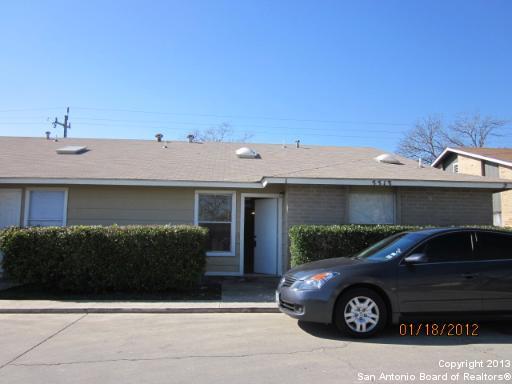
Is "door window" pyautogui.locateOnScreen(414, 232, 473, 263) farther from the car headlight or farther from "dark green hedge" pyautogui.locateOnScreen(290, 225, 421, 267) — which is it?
"dark green hedge" pyautogui.locateOnScreen(290, 225, 421, 267)

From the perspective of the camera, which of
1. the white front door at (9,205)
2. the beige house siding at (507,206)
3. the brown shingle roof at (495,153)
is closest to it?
the white front door at (9,205)

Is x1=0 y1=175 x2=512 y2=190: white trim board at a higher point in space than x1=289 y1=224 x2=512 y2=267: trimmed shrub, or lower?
higher

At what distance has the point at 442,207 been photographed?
11.9 meters

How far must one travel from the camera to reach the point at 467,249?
21.3 feet

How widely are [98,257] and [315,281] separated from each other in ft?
17.3

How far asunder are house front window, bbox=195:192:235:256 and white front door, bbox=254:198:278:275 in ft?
3.22

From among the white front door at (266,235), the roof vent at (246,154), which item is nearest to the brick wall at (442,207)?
the white front door at (266,235)

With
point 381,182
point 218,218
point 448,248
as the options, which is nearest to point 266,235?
point 218,218

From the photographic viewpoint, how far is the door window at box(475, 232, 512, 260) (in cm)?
648

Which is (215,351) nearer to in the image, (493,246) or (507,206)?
(493,246)

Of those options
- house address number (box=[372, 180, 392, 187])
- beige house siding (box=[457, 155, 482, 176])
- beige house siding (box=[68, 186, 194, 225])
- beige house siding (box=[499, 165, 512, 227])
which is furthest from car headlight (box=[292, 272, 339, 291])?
beige house siding (box=[457, 155, 482, 176])

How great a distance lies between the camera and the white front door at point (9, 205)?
485 inches

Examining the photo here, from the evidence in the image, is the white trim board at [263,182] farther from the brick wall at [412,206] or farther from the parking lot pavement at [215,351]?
the parking lot pavement at [215,351]

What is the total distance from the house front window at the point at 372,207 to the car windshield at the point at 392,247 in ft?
14.6
